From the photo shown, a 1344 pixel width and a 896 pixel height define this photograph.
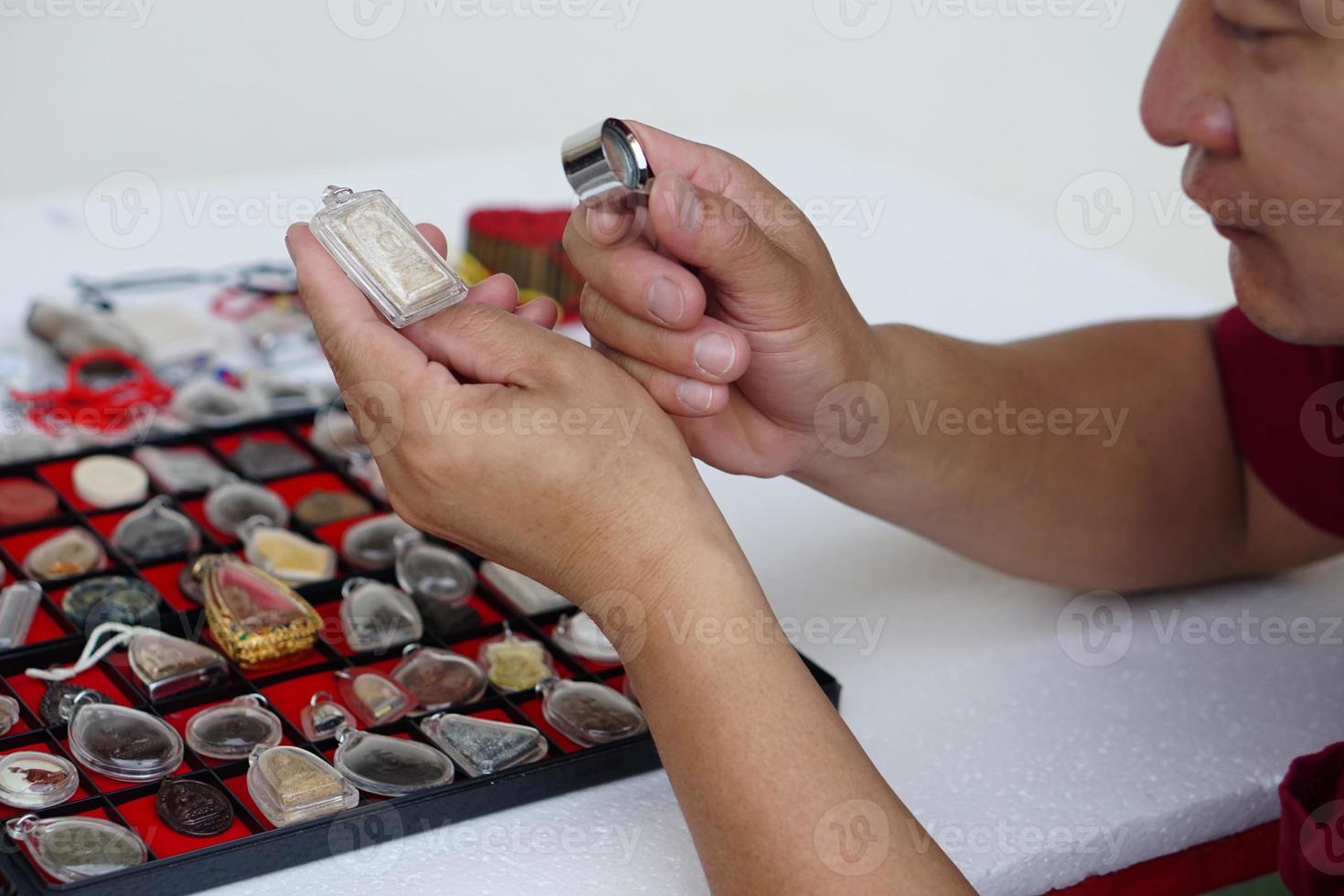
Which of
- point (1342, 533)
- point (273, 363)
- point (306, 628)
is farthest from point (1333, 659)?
point (273, 363)

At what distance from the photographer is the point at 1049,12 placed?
3.26 meters

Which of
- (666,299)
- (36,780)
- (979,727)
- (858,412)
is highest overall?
(666,299)

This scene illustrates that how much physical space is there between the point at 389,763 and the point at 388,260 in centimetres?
28

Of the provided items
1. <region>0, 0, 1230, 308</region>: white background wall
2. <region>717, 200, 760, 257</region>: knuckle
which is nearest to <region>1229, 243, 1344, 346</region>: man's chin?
<region>717, 200, 760, 257</region>: knuckle

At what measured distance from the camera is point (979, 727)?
1.02 metres

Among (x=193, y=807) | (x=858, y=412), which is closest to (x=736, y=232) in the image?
(x=858, y=412)

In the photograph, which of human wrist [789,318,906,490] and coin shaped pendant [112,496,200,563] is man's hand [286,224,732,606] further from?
coin shaped pendant [112,496,200,563]

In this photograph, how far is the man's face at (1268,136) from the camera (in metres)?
0.82

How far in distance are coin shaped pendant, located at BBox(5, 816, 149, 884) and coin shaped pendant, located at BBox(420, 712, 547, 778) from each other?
0.18 metres

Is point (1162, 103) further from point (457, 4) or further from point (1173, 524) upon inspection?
point (457, 4)

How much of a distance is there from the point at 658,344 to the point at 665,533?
120mm

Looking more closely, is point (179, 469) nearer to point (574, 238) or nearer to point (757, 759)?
point (574, 238)

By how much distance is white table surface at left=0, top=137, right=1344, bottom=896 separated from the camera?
0.87 meters

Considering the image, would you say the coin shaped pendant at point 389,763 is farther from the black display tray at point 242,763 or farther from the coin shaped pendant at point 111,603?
the coin shaped pendant at point 111,603
